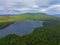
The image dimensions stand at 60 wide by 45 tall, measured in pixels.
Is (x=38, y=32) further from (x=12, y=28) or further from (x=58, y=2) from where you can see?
(x=58, y=2)

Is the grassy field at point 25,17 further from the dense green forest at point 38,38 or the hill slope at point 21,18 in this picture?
the dense green forest at point 38,38

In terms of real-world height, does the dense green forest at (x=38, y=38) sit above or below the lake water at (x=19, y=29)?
below

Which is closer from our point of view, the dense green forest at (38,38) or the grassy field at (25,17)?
the dense green forest at (38,38)

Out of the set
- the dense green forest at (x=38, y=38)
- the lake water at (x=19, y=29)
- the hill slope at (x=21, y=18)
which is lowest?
the dense green forest at (x=38, y=38)

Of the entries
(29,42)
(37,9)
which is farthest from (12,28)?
(37,9)

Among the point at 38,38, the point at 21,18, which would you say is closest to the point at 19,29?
the point at 21,18

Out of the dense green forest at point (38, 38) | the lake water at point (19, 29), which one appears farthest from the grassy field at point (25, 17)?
the dense green forest at point (38, 38)

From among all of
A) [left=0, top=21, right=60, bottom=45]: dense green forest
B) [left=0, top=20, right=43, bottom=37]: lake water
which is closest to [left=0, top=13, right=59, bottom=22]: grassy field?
[left=0, top=20, right=43, bottom=37]: lake water

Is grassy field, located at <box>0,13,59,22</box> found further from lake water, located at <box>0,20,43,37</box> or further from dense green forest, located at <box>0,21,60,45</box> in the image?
dense green forest, located at <box>0,21,60,45</box>
